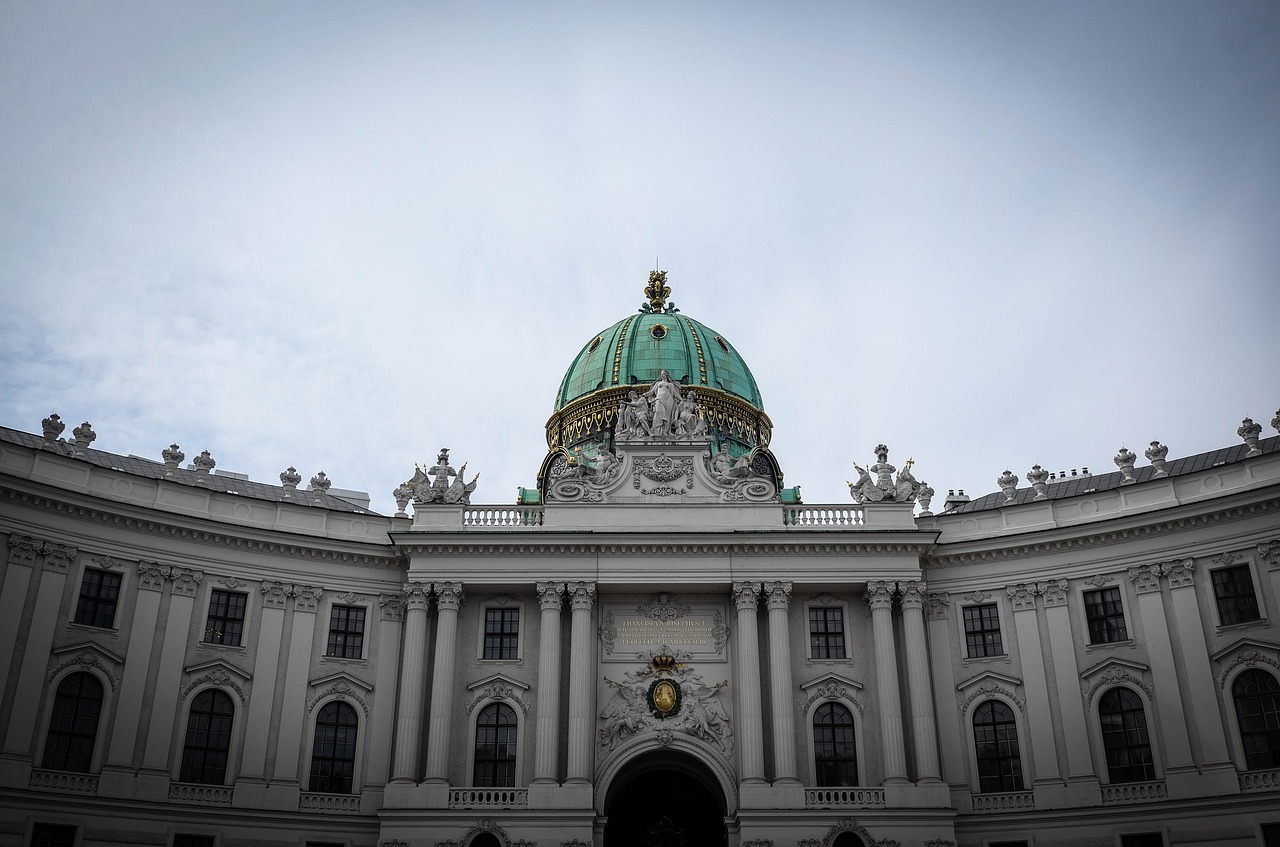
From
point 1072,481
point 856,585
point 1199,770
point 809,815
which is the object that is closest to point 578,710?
point 809,815

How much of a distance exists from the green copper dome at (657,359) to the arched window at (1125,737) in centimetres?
2314

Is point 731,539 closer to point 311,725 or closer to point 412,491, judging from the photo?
point 412,491

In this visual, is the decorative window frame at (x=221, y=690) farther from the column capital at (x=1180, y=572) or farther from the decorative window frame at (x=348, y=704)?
the column capital at (x=1180, y=572)

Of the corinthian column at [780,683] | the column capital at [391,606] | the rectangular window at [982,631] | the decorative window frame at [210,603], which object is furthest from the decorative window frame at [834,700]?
the decorative window frame at [210,603]

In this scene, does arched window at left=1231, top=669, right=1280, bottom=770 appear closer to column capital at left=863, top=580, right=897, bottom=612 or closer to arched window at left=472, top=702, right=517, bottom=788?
column capital at left=863, top=580, right=897, bottom=612

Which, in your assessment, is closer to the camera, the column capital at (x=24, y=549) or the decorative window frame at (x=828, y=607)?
the column capital at (x=24, y=549)

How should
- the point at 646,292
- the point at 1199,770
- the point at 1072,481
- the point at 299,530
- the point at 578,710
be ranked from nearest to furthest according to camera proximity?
the point at 1199,770, the point at 578,710, the point at 299,530, the point at 1072,481, the point at 646,292

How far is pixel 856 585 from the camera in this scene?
42.2 m

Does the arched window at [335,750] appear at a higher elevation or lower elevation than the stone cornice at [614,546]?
lower

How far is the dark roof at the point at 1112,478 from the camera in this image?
1694 inches

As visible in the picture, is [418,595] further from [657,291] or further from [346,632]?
[657,291]

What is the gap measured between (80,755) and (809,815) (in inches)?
951

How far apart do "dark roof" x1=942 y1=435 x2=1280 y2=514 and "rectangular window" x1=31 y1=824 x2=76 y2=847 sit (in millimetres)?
32819

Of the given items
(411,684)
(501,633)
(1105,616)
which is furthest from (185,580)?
(1105,616)
